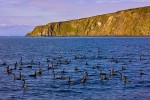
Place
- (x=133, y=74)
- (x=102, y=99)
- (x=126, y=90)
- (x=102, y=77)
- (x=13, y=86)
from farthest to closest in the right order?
(x=133, y=74)
(x=102, y=77)
(x=13, y=86)
(x=126, y=90)
(x=102, y=99)

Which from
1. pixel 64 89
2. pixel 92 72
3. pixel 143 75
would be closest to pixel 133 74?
pixel 143 75

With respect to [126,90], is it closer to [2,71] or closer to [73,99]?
[73,99]

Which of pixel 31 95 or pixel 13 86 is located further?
pixel 13 86

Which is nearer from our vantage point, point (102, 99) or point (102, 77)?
point (102, 99)

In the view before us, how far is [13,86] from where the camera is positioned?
43.2m

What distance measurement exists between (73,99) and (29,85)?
9948mm

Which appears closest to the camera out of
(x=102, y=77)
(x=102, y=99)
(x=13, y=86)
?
(x=102, y=99)

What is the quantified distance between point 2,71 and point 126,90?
24.5 meters

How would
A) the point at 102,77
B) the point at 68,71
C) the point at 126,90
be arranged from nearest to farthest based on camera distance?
the point at 126,90
the point at 102,77
the point at 68,71

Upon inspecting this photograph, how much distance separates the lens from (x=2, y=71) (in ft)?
186

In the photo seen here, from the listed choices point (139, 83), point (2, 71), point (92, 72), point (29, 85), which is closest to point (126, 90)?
point (139, 83)

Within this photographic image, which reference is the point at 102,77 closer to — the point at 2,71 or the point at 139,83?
the point at 139,83

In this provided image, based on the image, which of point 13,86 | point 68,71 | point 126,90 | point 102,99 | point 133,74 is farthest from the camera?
point 68,71

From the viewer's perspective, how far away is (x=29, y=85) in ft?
144
